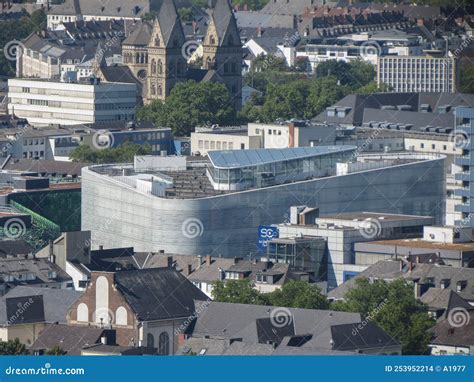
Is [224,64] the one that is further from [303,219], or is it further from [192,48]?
[303,219]

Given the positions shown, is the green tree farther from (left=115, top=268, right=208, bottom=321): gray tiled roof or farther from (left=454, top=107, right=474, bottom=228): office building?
(left=115, top=268, right=208, bottom=321): gray tiled roof

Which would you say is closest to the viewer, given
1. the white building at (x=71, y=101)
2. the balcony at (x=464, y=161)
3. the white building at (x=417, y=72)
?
the balcony at (x=464, y=161)

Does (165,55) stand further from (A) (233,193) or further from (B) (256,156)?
(A) (233,193)

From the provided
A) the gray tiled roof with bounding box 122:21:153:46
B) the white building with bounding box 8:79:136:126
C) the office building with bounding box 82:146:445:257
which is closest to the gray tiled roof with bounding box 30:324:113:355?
the office building with bounding box 82:146:445:257

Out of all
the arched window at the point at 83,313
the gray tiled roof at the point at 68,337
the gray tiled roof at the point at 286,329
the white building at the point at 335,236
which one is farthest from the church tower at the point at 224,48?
the gray tiled roof at the point at 68,337

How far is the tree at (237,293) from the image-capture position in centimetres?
6881

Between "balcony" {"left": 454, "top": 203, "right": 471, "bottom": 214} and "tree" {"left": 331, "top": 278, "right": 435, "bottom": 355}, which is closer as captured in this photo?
"tree" {"left": 331, "top": 278, "right": 435, "bottom": 355}

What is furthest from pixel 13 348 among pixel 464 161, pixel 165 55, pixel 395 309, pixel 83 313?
pixel 165 55

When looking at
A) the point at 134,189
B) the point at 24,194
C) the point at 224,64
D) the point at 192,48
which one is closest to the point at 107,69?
the point at 224,64

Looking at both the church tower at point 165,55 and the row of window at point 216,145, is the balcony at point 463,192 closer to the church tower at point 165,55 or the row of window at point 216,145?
the row of window at point 216,145

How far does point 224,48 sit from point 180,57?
14.3ft

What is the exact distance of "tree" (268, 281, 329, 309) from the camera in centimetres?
6725

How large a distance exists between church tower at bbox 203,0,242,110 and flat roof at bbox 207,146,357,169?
75303 mm

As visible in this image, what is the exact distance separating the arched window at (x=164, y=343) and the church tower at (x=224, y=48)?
4306 inches
